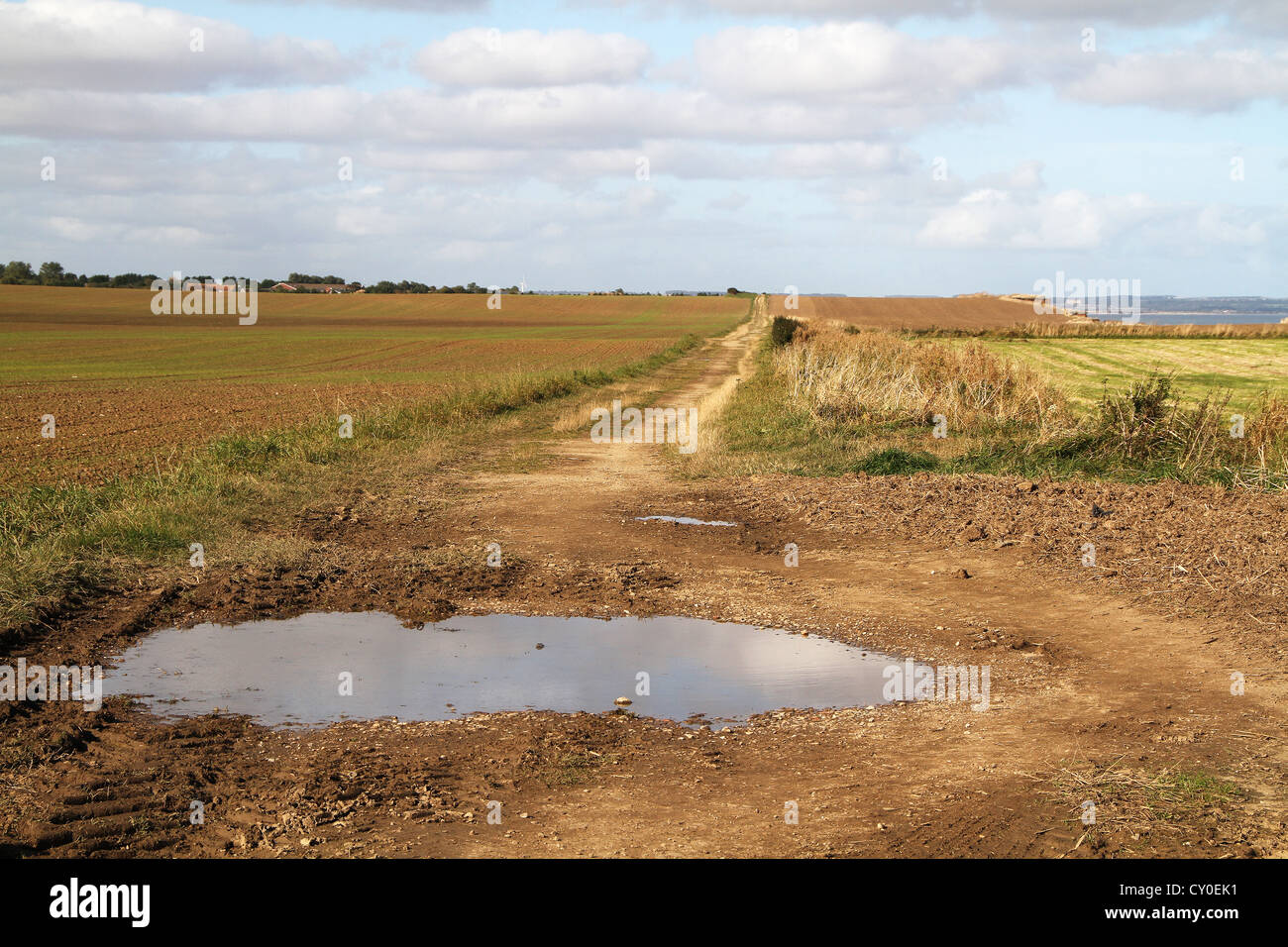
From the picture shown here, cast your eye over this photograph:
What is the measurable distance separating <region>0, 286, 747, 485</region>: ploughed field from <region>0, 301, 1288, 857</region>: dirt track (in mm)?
9146

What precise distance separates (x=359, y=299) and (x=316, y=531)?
11256cm

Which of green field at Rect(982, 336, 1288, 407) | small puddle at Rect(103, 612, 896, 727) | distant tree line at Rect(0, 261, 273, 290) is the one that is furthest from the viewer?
distant tree line at Rect(0, 261, 273, 290)

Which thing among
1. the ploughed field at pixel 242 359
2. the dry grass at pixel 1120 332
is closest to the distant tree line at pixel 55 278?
the ploughed field at pixel 242 359

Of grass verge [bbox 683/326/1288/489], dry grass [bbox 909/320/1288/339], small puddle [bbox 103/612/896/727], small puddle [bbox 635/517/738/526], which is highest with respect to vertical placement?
dry grass [bbox 909/320/1288/339]

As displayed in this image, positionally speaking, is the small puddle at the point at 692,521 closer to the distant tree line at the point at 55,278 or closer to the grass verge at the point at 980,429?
the grass verge at the point at 980,429

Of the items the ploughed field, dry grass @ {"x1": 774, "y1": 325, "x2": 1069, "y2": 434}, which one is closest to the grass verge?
dry grass @ {"x1": 774, "y1": 325, "x2": 1069, "y2": 434}

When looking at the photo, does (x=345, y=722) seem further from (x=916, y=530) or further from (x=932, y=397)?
(x=932, y=397)

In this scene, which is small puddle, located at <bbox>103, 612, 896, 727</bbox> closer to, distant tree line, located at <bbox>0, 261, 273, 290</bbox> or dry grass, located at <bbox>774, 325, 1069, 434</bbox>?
dry grass, located at <bbox>774, 325, 1069, 434</bbox>

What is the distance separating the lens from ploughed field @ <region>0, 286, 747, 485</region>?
71.7 feet

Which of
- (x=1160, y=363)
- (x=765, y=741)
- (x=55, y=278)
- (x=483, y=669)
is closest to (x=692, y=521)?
(x=483, y=669)

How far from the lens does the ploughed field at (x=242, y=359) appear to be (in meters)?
21.8

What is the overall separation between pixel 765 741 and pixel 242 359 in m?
48.9

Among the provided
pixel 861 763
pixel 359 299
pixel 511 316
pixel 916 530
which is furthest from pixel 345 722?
pixel 359 299

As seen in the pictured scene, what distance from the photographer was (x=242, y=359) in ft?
165
